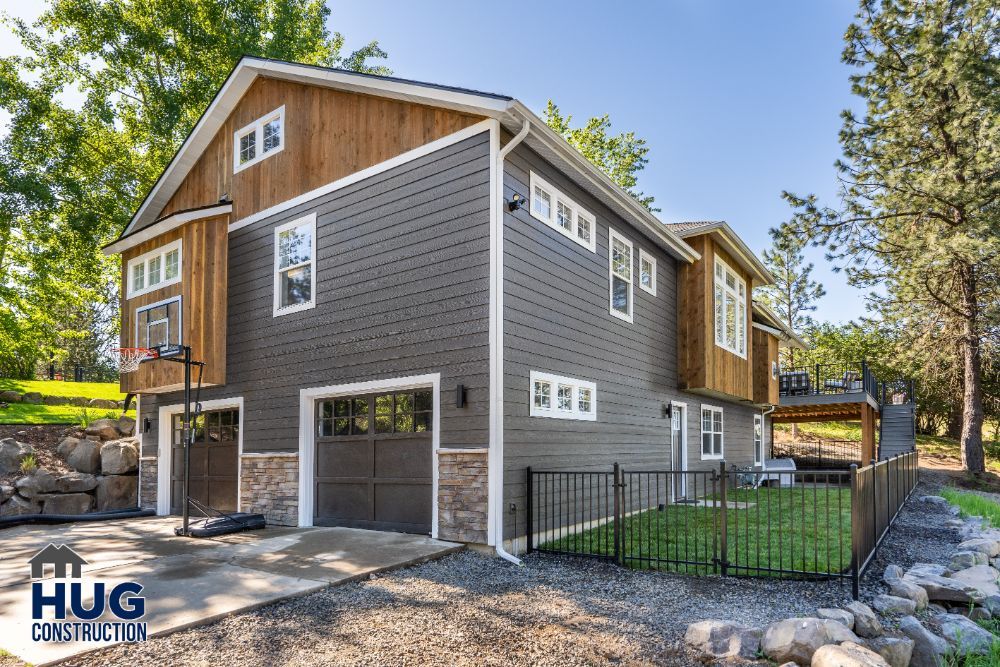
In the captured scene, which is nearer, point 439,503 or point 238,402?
point 439,503

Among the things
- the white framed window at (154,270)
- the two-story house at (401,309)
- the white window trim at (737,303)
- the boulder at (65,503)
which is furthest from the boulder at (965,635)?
the boulder at (65,503)

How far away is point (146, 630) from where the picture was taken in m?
4.50

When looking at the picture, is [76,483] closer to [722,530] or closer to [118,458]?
[118,458]

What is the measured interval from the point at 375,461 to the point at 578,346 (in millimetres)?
3225

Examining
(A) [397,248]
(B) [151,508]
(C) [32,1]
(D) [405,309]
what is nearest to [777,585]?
(D) [405,309]

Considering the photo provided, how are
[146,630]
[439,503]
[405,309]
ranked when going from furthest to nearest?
1. [405,309]
2. [439,503]
3. [146,630]

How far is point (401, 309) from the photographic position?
8430mm

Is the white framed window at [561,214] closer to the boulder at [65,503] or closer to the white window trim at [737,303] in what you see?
the white window trim at [737,303]

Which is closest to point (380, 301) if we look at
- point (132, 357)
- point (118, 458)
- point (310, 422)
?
point (310, 422)

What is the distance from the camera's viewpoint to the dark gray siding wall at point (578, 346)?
780 cm

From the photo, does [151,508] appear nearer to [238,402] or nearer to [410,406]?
[238,402]

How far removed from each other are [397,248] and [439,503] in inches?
130

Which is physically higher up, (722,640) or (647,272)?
(647,272)

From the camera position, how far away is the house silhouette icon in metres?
6.18
